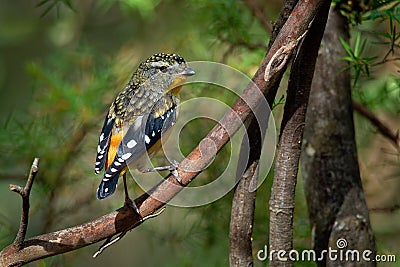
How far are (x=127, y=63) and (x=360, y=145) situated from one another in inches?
20.7

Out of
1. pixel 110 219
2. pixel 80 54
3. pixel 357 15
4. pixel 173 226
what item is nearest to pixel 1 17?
pixel 80 54

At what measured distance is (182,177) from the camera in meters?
0.73

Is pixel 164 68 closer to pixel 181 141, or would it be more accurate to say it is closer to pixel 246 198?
pixel 246 198

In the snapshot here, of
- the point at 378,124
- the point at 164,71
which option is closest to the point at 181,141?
the point at 378,124

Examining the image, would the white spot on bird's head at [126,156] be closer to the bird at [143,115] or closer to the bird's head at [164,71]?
the bird at [143,115]

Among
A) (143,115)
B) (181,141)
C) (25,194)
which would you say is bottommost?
(25,194)

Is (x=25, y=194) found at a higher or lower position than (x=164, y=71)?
Answer: lower

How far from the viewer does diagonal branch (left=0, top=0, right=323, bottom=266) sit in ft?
2.34

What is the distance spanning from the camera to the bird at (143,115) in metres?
0.81

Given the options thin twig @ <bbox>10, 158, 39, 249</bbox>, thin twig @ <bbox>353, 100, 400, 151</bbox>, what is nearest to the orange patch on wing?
thin twig @ <bbox>10, 158, 39, 249</bbox>

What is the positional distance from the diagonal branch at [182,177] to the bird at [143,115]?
0.21 feet

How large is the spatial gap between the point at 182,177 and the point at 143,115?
0.46 ft

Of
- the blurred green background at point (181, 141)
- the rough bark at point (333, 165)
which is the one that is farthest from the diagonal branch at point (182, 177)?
the blurred green background at point (181, 141)

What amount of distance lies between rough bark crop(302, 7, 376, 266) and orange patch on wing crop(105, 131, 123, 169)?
13.5 inches
